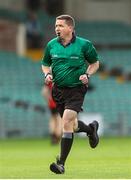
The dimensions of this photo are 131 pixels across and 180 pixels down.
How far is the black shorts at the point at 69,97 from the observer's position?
517 inches

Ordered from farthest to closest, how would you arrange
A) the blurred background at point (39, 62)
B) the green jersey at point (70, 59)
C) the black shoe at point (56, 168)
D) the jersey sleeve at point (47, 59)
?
the blurred background at point (39, 62)
the jersey sleeve at point (47, 59)
the green jersey at point (70, 59)
the black shoe at point (56, 168)

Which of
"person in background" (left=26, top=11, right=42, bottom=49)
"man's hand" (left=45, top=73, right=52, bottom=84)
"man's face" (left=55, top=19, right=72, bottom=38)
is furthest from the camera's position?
"person in background" (left=26, top=11, right=42, bottom=49)

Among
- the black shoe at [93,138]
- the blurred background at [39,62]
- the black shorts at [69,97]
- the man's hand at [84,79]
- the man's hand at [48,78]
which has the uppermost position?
the man's hand at [84,79]

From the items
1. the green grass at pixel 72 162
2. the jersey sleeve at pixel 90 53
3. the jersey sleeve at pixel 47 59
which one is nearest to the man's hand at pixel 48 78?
the jersey sleeve at pixel 47 59

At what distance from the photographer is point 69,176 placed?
1254 centimetres

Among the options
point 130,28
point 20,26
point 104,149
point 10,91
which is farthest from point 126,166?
point 130,28

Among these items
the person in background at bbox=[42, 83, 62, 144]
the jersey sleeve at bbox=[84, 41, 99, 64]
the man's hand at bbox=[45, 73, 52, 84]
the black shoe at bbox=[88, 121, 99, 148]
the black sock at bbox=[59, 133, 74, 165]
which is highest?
the jersey sleeve at bbox=[84, 41, 99, 64]

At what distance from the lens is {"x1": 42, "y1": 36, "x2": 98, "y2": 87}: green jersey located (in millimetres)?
13180

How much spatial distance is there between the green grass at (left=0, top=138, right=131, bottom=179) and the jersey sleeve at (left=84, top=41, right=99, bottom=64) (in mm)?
1682

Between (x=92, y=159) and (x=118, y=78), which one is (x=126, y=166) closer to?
(x=92, y=159)

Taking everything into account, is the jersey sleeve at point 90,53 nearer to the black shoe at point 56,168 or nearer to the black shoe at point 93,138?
the black shoe at point 93,138

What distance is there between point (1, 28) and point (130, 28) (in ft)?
21.3

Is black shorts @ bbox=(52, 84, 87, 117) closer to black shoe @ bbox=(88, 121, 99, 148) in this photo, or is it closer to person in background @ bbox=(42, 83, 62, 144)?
black shoe @ bbox=(88, 121, 99, 148)

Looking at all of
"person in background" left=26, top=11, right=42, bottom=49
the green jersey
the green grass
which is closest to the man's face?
the green jersey
